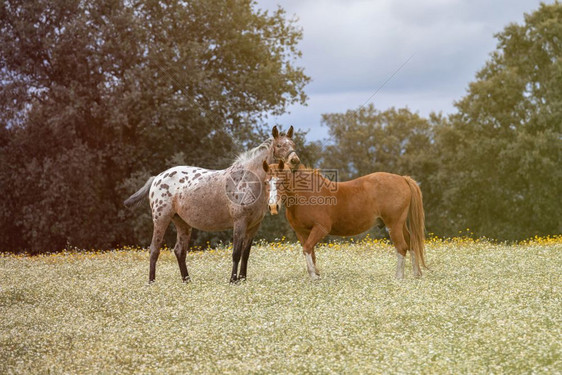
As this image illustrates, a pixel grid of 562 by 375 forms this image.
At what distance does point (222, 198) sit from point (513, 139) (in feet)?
97.7

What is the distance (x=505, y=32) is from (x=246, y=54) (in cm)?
1962

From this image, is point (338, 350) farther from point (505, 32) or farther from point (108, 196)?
point (505, 32)

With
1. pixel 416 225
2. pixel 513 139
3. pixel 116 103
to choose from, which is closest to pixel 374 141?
pixel 513 139

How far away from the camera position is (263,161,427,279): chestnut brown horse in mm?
13367

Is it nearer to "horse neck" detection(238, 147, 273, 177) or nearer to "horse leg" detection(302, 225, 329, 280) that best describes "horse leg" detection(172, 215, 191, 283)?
"horse neck" detection(238, 147, 273, 177)

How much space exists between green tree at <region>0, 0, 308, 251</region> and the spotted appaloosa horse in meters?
12.9

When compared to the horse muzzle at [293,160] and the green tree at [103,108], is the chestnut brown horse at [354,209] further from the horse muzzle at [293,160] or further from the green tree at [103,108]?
the green tree at [103,108]

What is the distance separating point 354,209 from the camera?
13742 mm

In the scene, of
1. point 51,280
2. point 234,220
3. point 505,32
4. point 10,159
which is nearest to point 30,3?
point 10,159

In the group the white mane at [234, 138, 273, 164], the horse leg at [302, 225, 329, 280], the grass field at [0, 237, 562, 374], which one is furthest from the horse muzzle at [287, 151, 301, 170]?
the grass field at [0, 237, 562, 374]

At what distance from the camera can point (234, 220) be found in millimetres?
13531

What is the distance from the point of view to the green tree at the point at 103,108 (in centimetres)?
2872

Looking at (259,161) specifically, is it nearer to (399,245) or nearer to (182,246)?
(182,246)

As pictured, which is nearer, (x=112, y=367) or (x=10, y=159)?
(x=112, y=367)
